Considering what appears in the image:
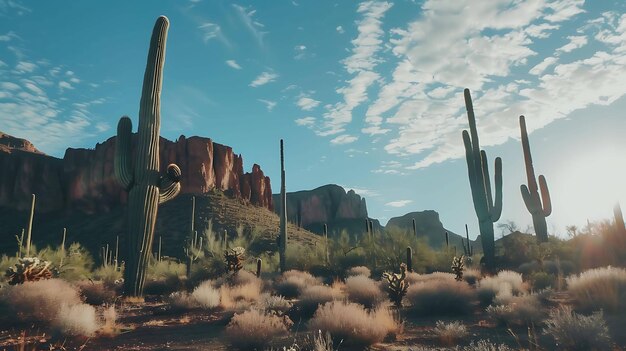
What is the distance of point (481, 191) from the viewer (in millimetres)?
21578

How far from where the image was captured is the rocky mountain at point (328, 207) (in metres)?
97.5

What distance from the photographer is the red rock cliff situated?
6241 cm

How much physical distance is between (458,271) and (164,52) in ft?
46.5

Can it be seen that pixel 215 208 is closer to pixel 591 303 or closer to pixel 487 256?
pixel 487 256

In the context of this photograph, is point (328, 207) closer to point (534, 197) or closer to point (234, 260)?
point (534, 197)

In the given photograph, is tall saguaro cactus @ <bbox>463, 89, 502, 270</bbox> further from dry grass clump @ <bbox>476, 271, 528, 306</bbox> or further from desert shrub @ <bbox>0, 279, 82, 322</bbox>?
desert shrub @ <bbox>0, 279, 82, 322</bbox>

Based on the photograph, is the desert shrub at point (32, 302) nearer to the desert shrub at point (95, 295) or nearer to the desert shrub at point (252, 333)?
the desert shrub at point (95, 295)

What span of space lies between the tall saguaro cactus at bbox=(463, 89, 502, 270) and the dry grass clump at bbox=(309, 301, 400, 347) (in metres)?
14.8

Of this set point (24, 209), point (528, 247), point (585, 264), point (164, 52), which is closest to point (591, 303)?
point (585, 264)

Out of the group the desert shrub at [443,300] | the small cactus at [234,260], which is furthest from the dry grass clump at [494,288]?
the small cactus at [234,260]

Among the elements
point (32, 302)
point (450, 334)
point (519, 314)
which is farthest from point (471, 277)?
point (32, 302)

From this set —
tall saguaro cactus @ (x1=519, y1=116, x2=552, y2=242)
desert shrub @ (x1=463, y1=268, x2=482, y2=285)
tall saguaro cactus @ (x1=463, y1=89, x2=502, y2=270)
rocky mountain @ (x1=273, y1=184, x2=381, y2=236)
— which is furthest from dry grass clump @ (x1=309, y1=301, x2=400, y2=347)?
rocky mountain @ (x1=273, y1=184, x2=381, y2=236)

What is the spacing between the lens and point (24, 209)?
6388cm

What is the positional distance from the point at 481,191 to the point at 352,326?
51.5ft
